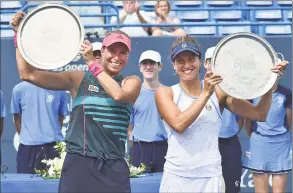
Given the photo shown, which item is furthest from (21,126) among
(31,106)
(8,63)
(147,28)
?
(147,28)

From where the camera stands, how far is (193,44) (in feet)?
16.6

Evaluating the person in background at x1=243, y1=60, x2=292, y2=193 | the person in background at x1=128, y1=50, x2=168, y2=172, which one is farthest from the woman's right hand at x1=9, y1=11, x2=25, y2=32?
the person in background at x1=243, y1=60, x2=292, y2=193

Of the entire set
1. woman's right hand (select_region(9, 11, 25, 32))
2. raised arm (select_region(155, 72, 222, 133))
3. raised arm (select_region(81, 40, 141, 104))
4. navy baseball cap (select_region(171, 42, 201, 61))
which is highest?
woman's right hand (select_region(9, 11, 25, 32))

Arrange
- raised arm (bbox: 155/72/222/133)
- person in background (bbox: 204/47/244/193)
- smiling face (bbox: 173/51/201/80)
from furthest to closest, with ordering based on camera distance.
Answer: person in background (bbox: 204/47/244/193) → smiling face (bbox: 173/51/201/80) → raised arm (bbox: 155/72/222/133)

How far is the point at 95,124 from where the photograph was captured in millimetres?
4574

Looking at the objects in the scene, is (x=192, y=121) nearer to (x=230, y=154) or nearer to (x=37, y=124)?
(x=230, y=154)

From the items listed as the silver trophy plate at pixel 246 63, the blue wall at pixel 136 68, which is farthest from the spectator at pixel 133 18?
the silver trophy plate at pixel 246 63

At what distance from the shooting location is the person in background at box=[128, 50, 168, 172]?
8211mm

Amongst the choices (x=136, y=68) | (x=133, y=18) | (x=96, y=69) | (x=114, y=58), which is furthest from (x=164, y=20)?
(x=96, y=69)

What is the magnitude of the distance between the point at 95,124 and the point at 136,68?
511 centimetres

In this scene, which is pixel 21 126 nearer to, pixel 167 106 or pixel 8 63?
pixel 8 63

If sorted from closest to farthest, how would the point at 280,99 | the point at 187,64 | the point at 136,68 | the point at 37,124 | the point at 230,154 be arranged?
the point at 187,64, the point at 230,154, the point at 280,99, the point at 37,124, the point at 136,68

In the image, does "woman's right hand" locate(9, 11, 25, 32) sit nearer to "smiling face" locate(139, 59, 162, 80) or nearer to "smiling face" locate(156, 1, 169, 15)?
"smiling face" locate(139, 59, 162, 80)

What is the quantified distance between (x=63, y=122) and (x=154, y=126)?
1636 millimetres
